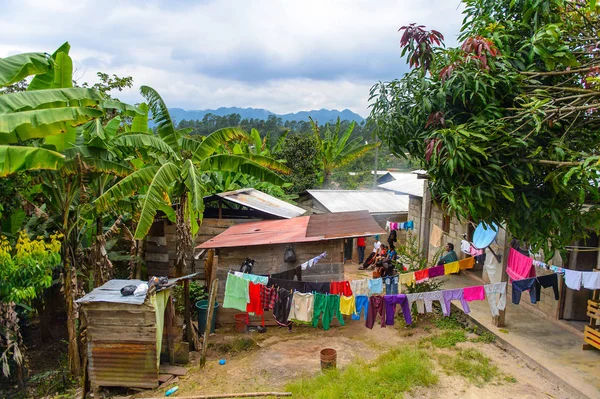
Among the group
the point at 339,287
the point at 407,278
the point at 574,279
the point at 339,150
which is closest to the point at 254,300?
the point at 339,287

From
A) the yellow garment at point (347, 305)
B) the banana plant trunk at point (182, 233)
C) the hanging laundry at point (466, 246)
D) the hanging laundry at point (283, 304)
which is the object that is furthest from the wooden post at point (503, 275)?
the banana plant trunk at point (182, 233)

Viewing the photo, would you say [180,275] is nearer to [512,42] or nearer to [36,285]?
[36,285]

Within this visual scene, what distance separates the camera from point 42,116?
584cm

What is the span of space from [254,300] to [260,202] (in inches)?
204

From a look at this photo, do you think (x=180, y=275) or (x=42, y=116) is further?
(x=180, y=275)

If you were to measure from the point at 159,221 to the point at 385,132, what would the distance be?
8.38m

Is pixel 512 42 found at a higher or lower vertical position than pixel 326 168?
higher

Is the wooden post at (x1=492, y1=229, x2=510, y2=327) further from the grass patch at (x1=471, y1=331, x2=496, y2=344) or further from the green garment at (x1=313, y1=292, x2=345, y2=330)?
the green garment at (x1=313, y1=292, x2=345, y2=330)

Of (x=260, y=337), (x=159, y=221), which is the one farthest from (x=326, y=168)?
(x=260, y=337)

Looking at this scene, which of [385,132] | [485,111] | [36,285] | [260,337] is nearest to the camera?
[485,111]

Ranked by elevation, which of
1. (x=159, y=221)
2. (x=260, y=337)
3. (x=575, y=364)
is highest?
(x=159, y=221)

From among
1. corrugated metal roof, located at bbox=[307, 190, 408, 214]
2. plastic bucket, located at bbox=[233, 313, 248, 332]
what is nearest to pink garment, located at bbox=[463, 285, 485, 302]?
plastic bucket, located at bbox=[233, 313, 248, 332]

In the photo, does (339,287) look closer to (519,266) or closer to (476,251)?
(519,266)

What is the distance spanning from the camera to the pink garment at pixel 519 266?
833 cm
